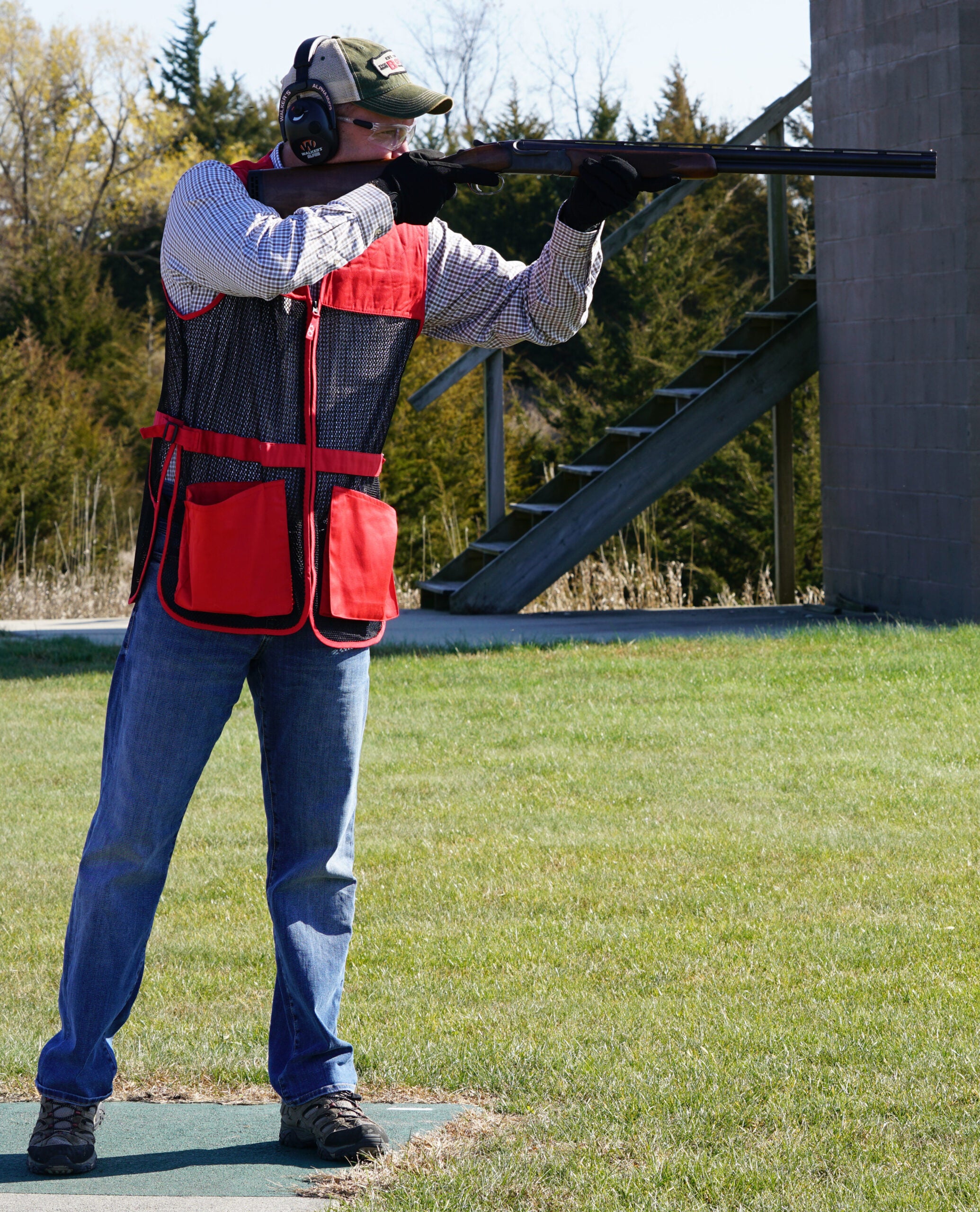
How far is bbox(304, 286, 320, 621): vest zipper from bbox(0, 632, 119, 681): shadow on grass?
6434 mm

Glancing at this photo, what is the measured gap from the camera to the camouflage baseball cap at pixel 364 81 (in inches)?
118

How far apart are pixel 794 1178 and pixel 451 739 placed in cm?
452

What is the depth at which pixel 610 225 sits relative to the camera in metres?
15.9

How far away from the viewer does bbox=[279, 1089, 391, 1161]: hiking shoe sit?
9.91 feet

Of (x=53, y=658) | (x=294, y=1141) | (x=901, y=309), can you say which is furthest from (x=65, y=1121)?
(x=901, y=309)

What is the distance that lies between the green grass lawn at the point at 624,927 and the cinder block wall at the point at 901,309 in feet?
7.08

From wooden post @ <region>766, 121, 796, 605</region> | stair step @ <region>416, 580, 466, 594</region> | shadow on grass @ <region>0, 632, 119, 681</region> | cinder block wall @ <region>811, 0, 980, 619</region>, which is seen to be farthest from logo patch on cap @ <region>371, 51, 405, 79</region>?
wooden post @ <region>766, 121, 796, 605</region>

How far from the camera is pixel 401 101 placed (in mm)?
3041

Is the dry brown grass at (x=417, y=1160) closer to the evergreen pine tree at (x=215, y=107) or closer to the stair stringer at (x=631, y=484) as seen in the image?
the stair stringer at (x=631, y=484)

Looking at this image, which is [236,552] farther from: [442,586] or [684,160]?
[442,586]

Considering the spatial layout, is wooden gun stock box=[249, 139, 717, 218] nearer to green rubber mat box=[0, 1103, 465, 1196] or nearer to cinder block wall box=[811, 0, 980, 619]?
green rubber mat box=[0, 1103, 465, 1196]

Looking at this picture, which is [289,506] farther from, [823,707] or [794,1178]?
[823,707]

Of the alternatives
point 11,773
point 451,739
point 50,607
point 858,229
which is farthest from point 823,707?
point 50,607

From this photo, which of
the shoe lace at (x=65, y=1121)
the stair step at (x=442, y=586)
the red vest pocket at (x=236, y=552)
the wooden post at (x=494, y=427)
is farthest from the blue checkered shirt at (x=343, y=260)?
the stair step at (x=442, y=586)
